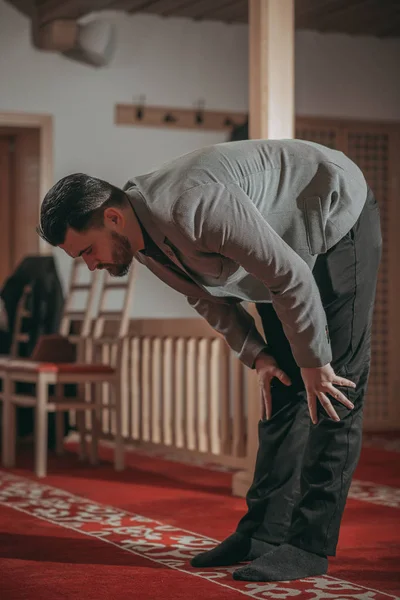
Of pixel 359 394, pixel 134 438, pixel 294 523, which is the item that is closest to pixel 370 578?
pixel 294 523

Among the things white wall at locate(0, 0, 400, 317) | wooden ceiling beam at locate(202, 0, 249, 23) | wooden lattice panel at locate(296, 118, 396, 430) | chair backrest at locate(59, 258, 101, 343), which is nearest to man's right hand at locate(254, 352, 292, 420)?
chair backrest at locate(59, 258, 101, 343)

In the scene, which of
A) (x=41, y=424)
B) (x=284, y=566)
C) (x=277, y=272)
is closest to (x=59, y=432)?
(x=41, y=424)

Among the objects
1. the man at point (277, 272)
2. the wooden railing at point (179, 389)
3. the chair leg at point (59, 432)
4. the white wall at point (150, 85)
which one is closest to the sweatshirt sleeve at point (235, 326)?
the man at point (277, 272)

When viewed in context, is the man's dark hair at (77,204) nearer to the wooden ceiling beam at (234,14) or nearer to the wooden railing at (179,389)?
the wooden railing at (179,389)

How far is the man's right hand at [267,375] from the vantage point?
238cm

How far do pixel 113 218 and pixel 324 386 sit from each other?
576 mm

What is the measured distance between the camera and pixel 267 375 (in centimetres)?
240

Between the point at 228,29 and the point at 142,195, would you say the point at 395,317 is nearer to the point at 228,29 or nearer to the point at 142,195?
the point at 228,29

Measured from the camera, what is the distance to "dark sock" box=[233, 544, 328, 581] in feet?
7.55

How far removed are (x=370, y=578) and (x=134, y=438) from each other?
9.87ft

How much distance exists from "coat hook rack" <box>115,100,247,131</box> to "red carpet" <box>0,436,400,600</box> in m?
2.49

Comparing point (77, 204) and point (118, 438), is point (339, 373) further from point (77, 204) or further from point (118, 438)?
point (118, 438)

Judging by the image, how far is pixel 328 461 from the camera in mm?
2279

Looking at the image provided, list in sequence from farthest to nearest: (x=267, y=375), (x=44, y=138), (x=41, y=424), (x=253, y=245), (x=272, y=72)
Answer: (x=44, y=138)
(x=41, y=424)
(x=272, y=72)
(x=267, y=375)
(x=253, y=245)
